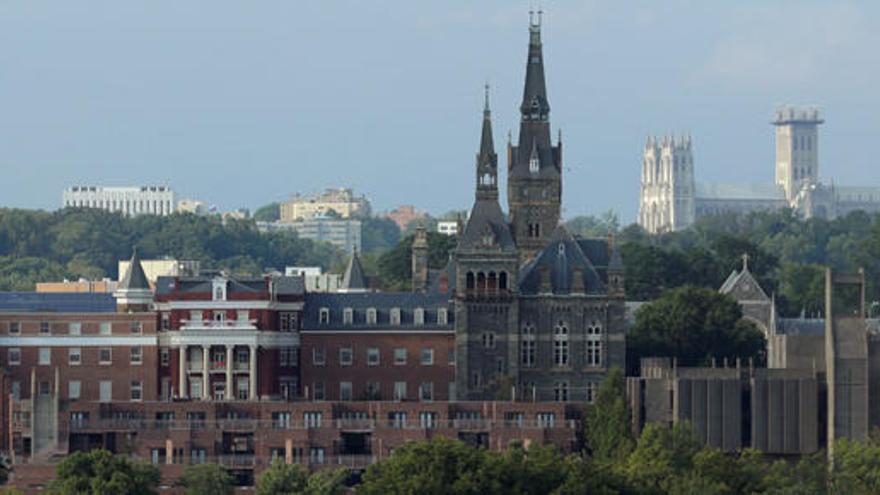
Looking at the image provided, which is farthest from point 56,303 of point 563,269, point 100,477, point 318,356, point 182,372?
point 100,477

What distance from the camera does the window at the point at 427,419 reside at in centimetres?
16850

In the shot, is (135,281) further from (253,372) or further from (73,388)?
(253,372)

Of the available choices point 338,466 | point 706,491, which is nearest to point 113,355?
point 338,466

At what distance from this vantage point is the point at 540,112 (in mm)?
194375

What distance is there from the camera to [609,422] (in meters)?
166

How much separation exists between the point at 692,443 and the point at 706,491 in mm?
11807

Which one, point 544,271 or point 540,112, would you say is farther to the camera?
point 540,112

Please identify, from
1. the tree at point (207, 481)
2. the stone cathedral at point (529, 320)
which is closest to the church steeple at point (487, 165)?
the stone cathedral at point (529, 320)

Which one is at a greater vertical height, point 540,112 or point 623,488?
point 540,112

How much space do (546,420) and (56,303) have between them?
86.8 feet

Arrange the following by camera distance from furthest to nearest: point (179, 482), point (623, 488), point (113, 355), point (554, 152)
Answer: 1. point (554, 152)
2. point (113, 355)
3. point (179, 482)
4. point (623, 488)

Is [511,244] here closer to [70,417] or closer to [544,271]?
[544,271]

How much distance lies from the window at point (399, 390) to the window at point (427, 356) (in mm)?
1302

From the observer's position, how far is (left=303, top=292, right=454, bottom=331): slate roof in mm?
180000
